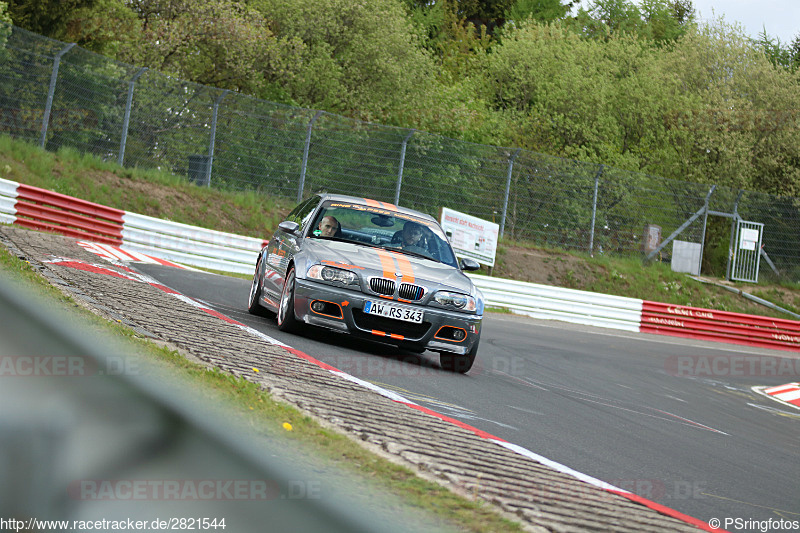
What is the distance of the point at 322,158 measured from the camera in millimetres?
22781

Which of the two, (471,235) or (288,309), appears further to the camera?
(471,235)

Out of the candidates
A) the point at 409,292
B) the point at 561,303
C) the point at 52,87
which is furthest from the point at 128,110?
the point at 409,292

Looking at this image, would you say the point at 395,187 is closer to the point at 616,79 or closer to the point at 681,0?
the point at 616,79

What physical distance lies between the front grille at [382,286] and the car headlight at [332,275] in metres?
0.16

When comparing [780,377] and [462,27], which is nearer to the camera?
[780,377]

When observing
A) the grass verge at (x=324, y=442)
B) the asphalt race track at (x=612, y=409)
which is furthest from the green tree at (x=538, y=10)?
the grass verge at (x=324, y=442)

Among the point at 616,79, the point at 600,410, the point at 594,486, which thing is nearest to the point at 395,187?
the point at 600,410

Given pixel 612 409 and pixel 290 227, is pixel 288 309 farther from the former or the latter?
pixel 612 409

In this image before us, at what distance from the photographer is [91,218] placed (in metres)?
17.7

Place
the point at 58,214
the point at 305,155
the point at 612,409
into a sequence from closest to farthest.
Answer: the point at 612,409
the point at 58,214
the point at 305,155

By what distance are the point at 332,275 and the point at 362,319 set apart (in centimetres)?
50

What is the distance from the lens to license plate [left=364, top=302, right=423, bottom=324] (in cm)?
793

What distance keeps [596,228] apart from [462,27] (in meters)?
38.4

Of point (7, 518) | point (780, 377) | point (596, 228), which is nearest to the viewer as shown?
point (7, 518)
